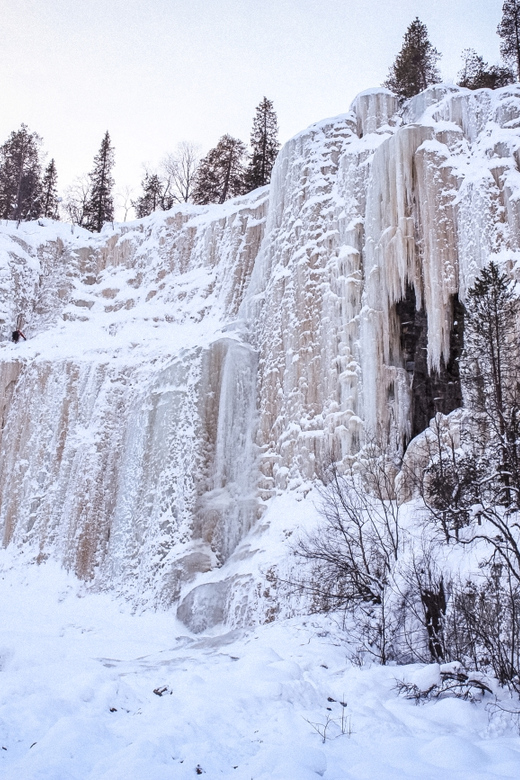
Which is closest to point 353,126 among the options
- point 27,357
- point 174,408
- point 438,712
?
point 174,408

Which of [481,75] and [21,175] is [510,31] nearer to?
[481,75]

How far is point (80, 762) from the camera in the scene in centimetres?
544

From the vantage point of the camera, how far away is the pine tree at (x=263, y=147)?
36344 millimetres

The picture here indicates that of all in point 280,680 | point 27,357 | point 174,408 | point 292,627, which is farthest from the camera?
point 27,357

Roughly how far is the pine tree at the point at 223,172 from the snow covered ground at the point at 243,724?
102 ft

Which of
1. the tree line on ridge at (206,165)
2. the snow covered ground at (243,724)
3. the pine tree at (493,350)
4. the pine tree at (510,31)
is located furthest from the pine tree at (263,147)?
the snow covered ground at (243,724)

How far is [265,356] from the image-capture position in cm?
2089

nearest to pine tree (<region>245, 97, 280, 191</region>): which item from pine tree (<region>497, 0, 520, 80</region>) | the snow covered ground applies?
pine tree (<region>497, 0, 520, 80</region>)

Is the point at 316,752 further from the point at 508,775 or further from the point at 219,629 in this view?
the point at 219,629

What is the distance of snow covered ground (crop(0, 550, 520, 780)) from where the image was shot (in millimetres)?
5430

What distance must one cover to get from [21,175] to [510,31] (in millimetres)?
29185

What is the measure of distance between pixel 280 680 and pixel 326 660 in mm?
1872

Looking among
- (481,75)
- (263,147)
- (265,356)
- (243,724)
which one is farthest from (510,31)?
(243,724)

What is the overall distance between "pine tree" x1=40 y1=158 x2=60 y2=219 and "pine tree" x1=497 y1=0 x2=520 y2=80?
29131 millimetres
